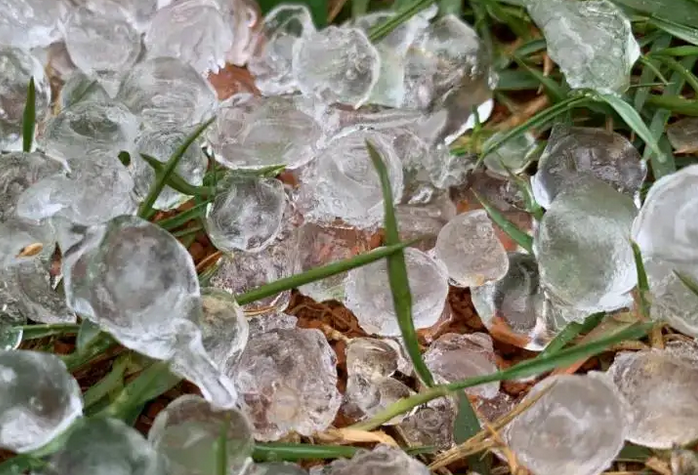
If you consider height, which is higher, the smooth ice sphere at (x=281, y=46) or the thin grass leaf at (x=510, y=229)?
the smooth ice sphere at (x=281, y=46)

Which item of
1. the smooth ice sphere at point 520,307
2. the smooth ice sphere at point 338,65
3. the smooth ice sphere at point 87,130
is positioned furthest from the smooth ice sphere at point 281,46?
the smooth ice sphere at point 520,307

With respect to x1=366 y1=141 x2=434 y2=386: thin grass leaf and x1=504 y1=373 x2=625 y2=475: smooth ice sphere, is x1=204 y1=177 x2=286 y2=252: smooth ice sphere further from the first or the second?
x1=504 y1=373 x2=625 y2=475: smooth ice sphere

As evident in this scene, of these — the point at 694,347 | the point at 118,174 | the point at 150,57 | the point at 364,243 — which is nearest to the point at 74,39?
the point at 150,57

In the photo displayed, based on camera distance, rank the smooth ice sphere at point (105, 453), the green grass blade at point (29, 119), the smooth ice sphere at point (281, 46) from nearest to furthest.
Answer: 1. the smooth ice sphere at point (105, 453)
2. the green grass blade at point (29, 119)
3. the smooth ice sphere at point (281, 46)

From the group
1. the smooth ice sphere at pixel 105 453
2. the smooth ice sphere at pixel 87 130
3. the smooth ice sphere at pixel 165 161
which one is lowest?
the smooth ice sphere at pixel 105 453

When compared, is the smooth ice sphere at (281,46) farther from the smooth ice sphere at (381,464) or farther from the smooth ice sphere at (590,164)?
the smooth ice sphere at (381,464)

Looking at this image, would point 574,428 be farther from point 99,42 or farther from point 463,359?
point 99,42

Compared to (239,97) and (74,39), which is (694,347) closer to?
(239,97)

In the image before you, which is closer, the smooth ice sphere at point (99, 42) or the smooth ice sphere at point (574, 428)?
the smooth ice sphere at point (574, 428)
